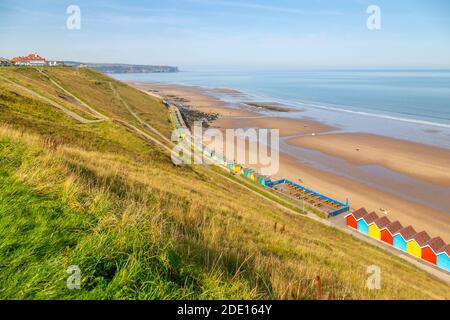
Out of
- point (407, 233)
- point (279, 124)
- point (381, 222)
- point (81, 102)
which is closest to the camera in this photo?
point (407, 233)

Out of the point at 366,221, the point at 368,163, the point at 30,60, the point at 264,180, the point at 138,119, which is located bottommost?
the point at 366,221

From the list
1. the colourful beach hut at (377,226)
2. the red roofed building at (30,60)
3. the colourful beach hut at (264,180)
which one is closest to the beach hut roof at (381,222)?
the colourful beach hut at (377,226)

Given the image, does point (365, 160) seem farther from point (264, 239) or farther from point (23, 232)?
point (23, 232)

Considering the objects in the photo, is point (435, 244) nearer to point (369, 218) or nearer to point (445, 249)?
point (445, 249)

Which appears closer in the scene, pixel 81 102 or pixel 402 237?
pixel 402 237

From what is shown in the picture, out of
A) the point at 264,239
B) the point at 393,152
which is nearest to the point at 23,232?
the point at 264,239

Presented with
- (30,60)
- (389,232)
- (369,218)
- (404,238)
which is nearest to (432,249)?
(404,238)

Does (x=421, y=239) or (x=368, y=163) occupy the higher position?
(x=368, y=163)

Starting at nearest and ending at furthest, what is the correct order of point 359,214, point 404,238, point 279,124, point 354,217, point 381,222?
1. point 404,238
2. point 381,222
3. point 359,214
4. point 354,217
5. point 279,124
